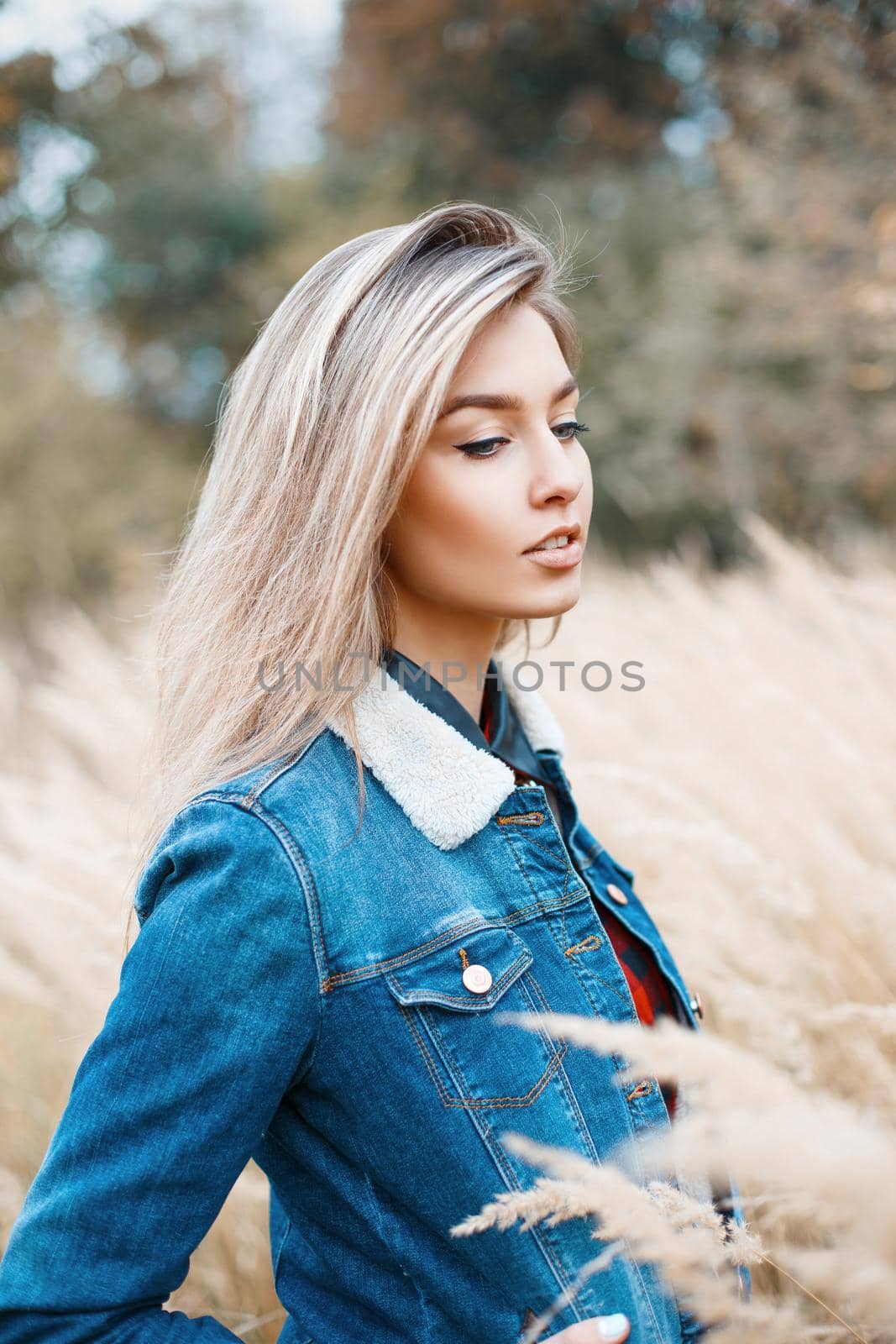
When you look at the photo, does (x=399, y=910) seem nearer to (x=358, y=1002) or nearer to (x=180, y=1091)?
(x=358, y=1002)

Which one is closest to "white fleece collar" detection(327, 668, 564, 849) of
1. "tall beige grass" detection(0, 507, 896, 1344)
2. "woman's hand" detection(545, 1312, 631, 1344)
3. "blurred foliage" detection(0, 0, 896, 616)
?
"tall beige grass" detection(0, 507, 896, 1344)

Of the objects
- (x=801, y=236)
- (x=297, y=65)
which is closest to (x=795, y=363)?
(x=801, y=236)

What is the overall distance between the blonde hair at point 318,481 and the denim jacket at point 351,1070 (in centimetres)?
11

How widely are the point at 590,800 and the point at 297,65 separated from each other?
18590 millimetres

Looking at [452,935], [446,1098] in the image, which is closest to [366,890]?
[452,935]

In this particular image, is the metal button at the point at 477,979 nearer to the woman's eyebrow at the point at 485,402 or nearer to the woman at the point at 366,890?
the woman at the point at 366,890

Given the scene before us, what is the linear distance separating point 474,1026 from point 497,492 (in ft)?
2.14

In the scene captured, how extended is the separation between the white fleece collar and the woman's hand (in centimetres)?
52

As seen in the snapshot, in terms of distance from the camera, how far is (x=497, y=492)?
1273 mm

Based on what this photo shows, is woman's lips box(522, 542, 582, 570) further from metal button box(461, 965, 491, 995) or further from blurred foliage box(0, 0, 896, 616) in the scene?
blurred foliage box(0, 0, 896, 616)

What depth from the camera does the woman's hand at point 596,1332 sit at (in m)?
1.03

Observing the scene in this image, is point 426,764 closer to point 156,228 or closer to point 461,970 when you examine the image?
point 461,970

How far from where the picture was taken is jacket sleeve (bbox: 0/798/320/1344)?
0.93 m

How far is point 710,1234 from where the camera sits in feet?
2.93
